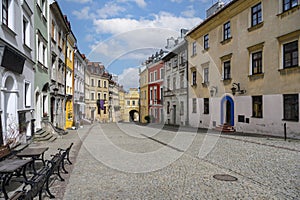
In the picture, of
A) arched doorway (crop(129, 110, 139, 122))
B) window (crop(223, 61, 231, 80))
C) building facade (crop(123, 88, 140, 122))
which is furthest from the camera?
arched doorway (crop(129, 110, 139, 122))

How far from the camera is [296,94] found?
14094mm

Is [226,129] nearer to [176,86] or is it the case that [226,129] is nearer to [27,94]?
[176,86]

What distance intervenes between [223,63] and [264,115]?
6506 millimetres

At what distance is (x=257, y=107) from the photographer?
56.5 feet

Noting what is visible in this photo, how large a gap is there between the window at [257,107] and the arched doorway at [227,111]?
8.32 feet

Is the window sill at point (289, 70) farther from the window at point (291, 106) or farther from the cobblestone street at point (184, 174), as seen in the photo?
the cobblestone street at point (184, 174)

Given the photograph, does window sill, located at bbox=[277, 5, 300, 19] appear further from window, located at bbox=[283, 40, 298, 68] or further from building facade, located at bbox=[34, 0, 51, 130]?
building facade, located at bbox=[34, 0, 51, 130]

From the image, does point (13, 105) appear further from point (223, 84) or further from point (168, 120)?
point (168, 120)

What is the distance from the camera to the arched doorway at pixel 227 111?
20.2m

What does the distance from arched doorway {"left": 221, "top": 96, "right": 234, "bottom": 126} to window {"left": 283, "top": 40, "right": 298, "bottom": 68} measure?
236 inches

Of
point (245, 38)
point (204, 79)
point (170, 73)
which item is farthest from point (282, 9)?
point (170, 73)

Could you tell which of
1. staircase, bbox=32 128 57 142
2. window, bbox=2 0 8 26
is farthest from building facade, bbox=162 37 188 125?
window, bbox=2 0 8 26

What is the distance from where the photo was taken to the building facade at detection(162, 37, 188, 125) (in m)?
28.8

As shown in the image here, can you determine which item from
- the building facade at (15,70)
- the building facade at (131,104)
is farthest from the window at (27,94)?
the building facade at (131,104)
